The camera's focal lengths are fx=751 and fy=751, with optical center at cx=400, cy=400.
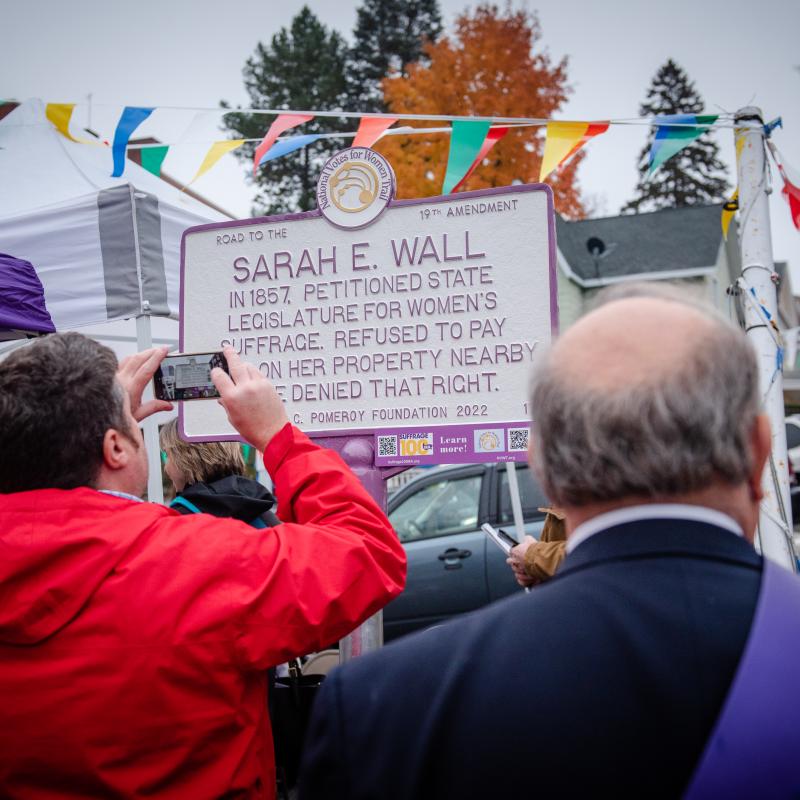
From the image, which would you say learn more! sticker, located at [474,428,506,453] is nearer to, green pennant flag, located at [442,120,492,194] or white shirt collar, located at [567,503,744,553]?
white shirt collar, located at [567,503,744,553]

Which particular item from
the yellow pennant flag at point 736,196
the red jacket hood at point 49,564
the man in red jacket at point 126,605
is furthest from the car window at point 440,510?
the red jacket hood at point 49,564

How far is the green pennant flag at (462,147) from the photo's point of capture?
3230 millimetres

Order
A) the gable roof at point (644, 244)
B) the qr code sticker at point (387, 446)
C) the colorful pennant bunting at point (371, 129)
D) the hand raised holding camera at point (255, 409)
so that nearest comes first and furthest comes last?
the hand raised holding camera at point (255, 409) < the qr code sticker at point (387, 446) < the colorful pennant bunting at point (371, 129) < the gable roof at point (644, 244)

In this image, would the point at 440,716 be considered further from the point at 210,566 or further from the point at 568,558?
the point at 210,566

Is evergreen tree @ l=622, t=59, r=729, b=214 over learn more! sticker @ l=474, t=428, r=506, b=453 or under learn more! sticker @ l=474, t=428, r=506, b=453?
over

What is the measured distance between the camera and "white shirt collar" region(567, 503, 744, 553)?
872 millimetres

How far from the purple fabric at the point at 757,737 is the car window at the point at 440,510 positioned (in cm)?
535

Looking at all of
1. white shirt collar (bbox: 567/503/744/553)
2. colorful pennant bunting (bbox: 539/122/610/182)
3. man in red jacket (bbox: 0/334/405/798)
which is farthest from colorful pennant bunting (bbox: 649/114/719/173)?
white shirt collar (bbox: 567/503/744/553)

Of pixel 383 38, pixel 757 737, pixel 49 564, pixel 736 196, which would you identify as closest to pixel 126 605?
pixel 49 564

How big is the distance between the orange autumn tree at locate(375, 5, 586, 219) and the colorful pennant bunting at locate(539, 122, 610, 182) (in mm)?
10794

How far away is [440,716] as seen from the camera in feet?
2.75

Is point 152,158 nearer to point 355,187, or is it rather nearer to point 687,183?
point 355,187

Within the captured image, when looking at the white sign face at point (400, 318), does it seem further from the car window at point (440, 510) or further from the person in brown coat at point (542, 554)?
the car window at point (440, 510)

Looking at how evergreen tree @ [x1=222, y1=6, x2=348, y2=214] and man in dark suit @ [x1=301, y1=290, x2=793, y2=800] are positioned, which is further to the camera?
evergreen tree @ [x1=222, y1=6, x2=348, y2=214]
